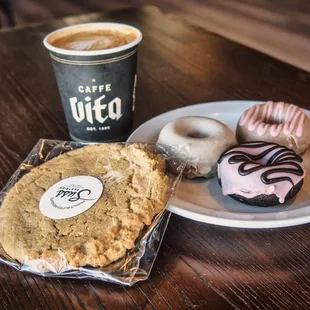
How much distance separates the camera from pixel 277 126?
802mm

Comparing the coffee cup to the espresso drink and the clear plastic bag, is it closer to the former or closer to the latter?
the espresso drink

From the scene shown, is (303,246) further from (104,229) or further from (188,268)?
(104,229)

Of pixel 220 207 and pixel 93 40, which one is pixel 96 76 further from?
pixel 220 207

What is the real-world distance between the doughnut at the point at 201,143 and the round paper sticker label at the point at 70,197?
0.17m

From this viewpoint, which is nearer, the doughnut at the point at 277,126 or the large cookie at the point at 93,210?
the large cookie at the point at 93,210

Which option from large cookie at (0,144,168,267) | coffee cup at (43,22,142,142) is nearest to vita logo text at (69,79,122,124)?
coffee cup at (43,22,142,142)

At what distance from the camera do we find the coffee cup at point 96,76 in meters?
0.77

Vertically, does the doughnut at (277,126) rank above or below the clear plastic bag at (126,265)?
above

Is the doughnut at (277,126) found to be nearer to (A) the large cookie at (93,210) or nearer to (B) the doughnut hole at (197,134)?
(B) the doughnut hole at (197,134)

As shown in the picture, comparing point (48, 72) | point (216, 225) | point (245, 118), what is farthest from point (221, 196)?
point (48, 72)

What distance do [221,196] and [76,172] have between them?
0.79ft

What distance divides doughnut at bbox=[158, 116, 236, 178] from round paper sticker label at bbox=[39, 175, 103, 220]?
0.55 feet

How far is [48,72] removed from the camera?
1.24m

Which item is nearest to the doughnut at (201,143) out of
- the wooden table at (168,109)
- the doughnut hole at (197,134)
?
the doughnut hole at (197,134)
